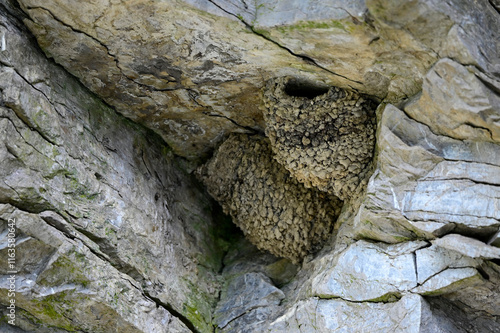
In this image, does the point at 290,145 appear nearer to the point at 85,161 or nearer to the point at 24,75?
the point at 85,161

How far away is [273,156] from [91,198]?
6.38 feet

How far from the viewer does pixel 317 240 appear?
20.4 ft

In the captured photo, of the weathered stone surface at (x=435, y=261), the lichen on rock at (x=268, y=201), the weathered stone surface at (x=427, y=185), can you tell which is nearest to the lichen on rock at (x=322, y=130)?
the weathered stone surface at (x=427, y=185)

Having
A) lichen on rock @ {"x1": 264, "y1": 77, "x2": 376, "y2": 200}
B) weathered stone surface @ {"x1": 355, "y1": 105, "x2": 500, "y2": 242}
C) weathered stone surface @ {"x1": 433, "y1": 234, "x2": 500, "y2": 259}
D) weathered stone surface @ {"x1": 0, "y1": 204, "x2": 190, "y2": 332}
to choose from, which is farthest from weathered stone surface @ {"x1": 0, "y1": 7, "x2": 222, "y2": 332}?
weathered stone surface @ {"x1": 433, "y1": 234, "x2": 500, "y2": 259}

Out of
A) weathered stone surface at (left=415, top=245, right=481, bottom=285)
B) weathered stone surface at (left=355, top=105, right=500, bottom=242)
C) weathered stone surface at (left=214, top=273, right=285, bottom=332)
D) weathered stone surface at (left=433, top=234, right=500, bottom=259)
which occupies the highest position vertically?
A: weathered stone surface at (left=355, top=105, right=500, bottom=242)

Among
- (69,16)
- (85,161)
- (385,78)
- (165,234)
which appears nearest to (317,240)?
(165,234)

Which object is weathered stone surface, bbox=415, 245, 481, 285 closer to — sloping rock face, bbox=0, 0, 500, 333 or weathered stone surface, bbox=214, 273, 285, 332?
sloping rock face, bbox=0, 0, 500, 333

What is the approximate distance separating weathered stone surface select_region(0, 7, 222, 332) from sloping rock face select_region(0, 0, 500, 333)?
19 mm

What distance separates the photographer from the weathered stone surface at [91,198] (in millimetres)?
4707

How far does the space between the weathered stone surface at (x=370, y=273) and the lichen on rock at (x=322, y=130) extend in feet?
2.47

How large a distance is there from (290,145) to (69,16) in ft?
7.95

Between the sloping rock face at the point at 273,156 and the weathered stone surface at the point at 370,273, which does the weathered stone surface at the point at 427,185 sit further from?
the weathered stone surface at the point at 370,273

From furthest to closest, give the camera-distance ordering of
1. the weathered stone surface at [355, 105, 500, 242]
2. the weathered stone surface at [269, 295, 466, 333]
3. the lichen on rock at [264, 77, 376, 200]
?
the lichen on rock at [264, 77, 376, 200]
the weathered stone surface at [269, 295, 466, 333]
the weathered stone surface at [355, 105, 500, 242]

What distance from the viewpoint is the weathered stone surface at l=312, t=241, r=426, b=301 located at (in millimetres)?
4855
